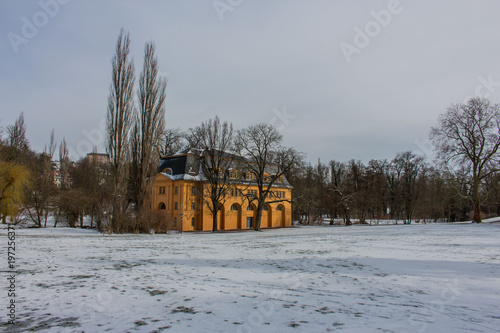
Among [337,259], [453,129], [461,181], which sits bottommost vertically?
[337,259]

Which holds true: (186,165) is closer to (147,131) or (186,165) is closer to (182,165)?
(182,165)

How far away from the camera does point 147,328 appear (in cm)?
498

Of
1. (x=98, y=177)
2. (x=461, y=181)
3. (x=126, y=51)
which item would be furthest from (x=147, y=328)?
(x=98, y=177)

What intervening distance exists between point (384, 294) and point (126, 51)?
94.2ft

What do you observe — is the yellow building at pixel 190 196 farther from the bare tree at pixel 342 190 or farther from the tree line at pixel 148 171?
the bare tree at pixel 342 190

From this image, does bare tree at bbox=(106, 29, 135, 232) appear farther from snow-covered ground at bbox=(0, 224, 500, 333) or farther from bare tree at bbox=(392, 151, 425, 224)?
bare tree at bbox=(392, 151, 425, 224)

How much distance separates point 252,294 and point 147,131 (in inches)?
1020

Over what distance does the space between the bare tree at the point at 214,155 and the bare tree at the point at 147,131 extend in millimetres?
10210

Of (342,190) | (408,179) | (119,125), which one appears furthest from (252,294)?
(408,179)

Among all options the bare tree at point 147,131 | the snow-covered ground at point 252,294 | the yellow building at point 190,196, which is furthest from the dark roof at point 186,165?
the snow-covered ground at point 252,294

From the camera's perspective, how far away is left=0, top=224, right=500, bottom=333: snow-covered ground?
17.4ft

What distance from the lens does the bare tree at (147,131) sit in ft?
97.2

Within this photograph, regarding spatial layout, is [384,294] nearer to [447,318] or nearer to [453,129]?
[447,318]

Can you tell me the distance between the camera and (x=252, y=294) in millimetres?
7195
